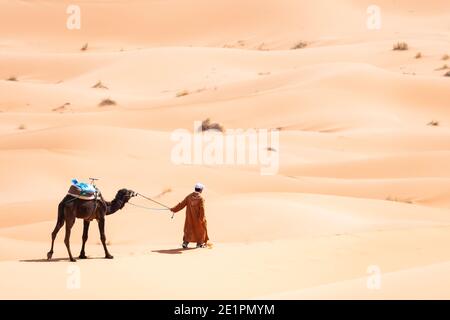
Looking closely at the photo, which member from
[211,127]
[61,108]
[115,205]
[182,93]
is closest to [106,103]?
[61,108]

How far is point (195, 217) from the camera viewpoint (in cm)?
1389

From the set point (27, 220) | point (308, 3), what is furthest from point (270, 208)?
point (308, 3)

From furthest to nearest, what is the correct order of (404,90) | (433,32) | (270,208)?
1. (433,32)
2. (404,90)
3. (270,208)

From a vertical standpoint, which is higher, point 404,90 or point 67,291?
point 404,90

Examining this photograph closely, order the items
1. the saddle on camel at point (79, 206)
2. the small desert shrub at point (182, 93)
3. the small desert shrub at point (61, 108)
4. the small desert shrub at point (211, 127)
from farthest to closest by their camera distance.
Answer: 1. the small desert shrub at point (182, 93)
2. the small desert shrub at point (61, 108)
3. the small desert shrub at point (211, 127)
4. the saddle on camel at point (79, 206)

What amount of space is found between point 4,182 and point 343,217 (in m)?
8.36

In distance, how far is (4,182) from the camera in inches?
842

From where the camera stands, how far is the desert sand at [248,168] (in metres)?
12.3

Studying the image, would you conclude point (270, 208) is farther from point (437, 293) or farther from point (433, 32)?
point (433, 32)

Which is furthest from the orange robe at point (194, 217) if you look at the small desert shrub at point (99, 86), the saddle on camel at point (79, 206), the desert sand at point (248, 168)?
the small desert shrub at point (99, 86)

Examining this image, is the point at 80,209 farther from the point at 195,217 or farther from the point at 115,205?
the point at 195,217

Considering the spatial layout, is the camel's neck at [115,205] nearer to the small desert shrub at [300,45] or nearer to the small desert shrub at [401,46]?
the small desert shrub at [401,46]

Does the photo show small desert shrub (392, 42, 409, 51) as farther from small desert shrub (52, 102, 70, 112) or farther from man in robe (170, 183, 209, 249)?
man in robe (170, 183, 209, 249)
